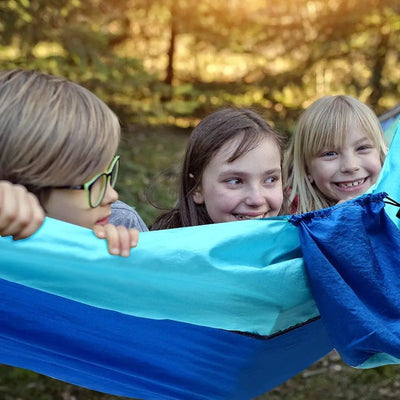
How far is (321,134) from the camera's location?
2.37 m

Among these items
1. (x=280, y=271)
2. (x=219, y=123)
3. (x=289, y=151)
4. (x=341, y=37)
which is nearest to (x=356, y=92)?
(x=341, y=37)

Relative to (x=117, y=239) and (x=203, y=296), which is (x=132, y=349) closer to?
(x=203, y=296)

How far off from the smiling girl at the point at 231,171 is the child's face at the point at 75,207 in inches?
21.0

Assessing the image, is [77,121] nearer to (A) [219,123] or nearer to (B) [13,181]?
→ (B) [13,181]

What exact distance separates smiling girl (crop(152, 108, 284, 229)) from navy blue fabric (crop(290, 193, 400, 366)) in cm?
42

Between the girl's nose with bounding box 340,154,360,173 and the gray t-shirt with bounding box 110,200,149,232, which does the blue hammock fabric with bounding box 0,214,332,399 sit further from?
the girl's nose with bounding box 340,154,360,173

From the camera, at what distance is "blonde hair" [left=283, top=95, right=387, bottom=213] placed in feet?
7.73

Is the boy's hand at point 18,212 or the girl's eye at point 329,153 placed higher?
the boy's hand at point 18,212

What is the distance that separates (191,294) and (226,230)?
0.16 meters

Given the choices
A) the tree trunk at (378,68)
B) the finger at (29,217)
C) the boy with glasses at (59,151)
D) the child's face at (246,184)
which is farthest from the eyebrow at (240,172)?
the tree trunk at (378,68)

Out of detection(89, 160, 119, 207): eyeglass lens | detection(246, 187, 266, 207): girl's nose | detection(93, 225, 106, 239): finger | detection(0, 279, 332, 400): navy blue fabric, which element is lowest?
detection(0, 279, 332, 400): navy blue fabric

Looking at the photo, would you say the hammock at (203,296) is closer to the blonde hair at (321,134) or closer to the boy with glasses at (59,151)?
the boy with glasses at (59,151)

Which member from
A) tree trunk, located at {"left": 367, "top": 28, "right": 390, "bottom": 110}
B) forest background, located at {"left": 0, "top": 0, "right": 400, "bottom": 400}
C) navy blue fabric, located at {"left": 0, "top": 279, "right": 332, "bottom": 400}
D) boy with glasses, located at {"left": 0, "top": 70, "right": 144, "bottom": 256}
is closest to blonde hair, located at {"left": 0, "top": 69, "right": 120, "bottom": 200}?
boy with glasses, located at {"left": 0, "top": 70, "right": 144, "bottom": 256}

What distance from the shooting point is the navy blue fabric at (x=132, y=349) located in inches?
61.4
